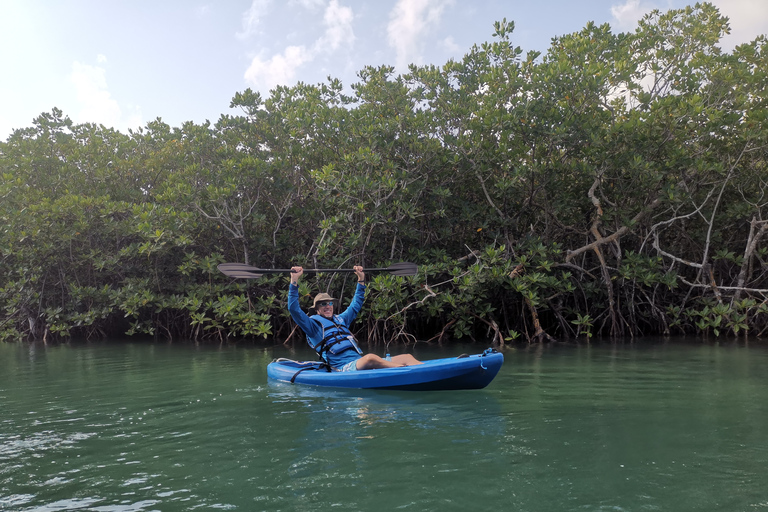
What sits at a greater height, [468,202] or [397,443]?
[468,202]

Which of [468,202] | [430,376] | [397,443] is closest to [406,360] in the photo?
[430,376]

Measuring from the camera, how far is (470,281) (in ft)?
31.6

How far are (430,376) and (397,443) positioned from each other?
5.52 ft

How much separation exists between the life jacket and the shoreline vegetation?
3238 mm

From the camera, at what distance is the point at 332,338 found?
6.60m

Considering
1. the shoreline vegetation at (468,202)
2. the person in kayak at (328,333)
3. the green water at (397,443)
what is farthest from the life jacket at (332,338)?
the shoreline vegetation at (468,202)

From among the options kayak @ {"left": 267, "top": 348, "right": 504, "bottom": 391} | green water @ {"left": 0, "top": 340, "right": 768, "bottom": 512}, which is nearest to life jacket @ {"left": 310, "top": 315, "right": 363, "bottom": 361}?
kayak @ {"left": 267, "top": 348, "right": 504, "bottom": 391}

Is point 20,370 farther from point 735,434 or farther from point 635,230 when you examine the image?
point 635,230

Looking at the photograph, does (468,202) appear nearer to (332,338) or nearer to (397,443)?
(332,338)

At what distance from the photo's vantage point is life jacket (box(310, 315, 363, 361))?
659 centimetres

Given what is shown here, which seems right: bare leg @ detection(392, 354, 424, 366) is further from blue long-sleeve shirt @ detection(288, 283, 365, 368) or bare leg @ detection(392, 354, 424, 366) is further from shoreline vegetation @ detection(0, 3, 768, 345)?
shoreline vegetation @ detection(0, 3, 768, 345)

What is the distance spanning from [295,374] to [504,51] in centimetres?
714

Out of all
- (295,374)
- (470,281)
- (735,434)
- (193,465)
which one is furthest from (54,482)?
(470,281)

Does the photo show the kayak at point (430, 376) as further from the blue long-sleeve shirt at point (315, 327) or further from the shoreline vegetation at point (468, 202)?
the shoreline vegetation at point (468, 202)
